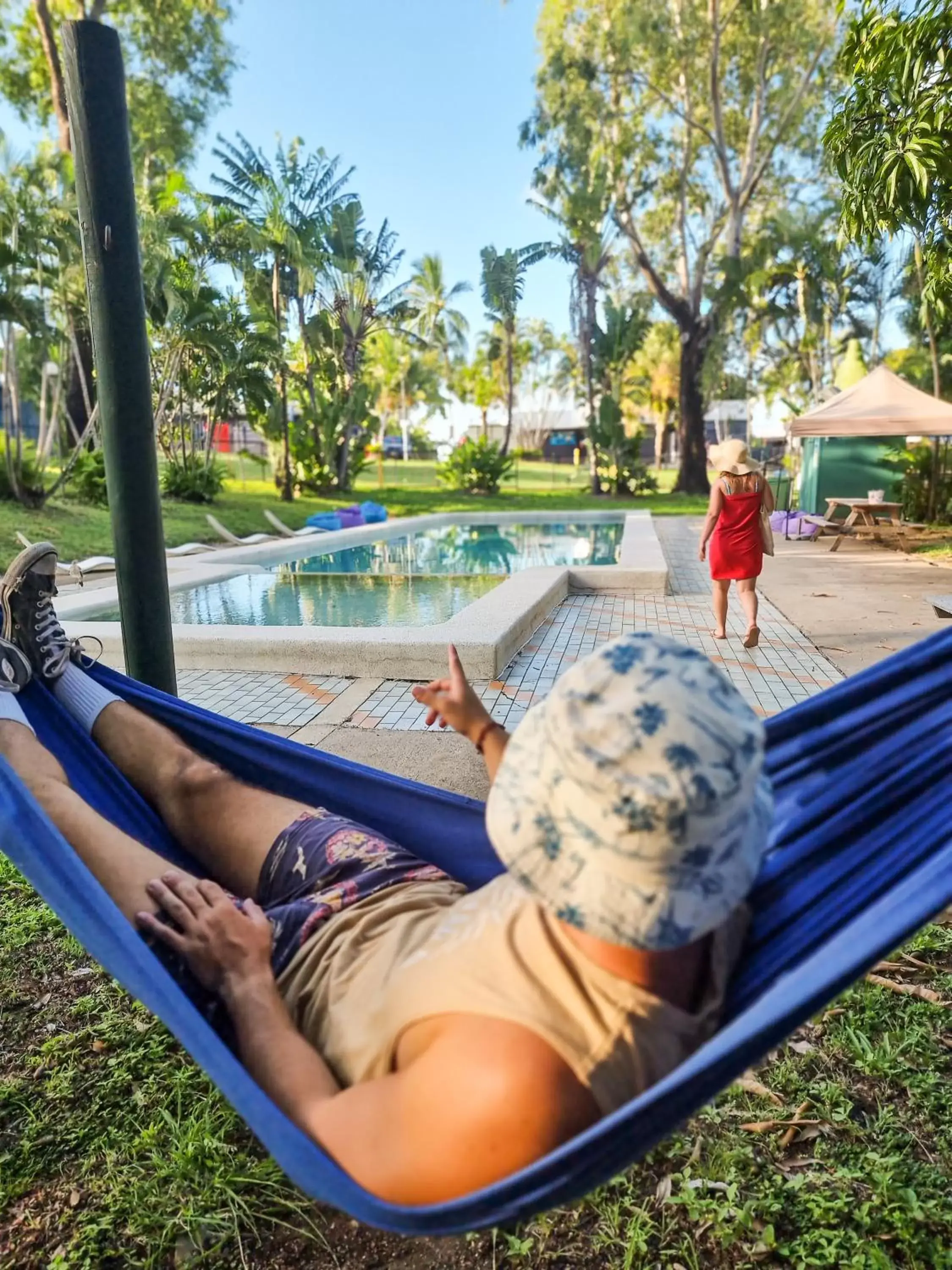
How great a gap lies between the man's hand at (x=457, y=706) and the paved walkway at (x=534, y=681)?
2270 mm

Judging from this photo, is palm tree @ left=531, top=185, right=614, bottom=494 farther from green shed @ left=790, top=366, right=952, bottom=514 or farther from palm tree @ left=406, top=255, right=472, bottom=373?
green shed @ left=790, top=366, right=952, bottom=514

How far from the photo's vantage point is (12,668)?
1778 millimetres

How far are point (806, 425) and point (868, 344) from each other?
15749 mm

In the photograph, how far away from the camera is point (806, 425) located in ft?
35.3

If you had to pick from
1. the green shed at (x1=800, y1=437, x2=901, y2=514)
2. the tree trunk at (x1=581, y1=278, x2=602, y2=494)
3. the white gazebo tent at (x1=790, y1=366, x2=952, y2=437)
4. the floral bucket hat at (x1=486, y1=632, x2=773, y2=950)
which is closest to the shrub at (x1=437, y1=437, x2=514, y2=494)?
the tree trunk at (x1=581, y1=278, x2=602, y2=494)

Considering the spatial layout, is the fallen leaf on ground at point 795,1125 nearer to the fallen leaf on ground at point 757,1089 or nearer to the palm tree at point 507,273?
the fallen leaf on ground at point 757,1089

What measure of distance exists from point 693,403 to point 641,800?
60.5 ft

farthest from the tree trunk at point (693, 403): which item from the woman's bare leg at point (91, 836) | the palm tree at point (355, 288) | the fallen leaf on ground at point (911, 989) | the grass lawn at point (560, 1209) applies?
the woman's bare leg at point (91, 836)

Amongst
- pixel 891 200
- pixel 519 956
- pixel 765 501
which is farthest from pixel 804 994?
pixel 891 200

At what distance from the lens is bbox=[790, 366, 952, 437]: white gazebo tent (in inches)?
396

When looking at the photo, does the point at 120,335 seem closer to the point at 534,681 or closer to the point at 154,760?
the point at 154,760

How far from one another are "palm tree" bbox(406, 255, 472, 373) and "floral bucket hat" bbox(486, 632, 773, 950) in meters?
19.1

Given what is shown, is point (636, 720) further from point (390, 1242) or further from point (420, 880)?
point (390, 1242)

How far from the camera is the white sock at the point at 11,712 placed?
1669 millimetres
